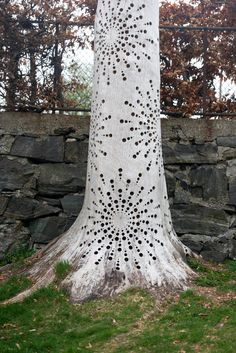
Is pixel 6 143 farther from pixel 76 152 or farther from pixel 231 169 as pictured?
pixel 231 169

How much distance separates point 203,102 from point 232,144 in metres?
0.74

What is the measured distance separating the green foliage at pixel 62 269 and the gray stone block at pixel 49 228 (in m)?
1.42

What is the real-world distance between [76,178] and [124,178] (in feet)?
4.90

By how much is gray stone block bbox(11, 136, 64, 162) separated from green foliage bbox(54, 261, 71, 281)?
1.84 metres

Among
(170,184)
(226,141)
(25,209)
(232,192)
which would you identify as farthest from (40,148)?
(232,192)

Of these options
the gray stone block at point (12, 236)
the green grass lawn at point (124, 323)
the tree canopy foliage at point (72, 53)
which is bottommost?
the green grass lawn at point (124, 323)

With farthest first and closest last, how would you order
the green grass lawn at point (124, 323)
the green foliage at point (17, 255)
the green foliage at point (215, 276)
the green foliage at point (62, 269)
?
the green foliage at point (17, 255) → the green foliage at point (215, 276) → the green foliage at point (62, 269) → the green grass lawn at point (124, 323)

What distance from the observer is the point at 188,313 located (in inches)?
179

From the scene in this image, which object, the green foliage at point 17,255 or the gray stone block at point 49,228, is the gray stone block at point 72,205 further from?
the green foliage at point 17,255

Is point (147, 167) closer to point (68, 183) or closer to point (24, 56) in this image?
point (68, 183)

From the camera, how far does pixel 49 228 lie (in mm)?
6605

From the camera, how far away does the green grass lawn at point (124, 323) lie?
402cm

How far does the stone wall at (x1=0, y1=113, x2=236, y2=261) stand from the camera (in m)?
6.62

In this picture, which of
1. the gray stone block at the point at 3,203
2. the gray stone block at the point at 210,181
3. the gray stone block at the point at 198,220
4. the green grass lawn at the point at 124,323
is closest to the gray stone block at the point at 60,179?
the gray stone block at the point at 3,203
